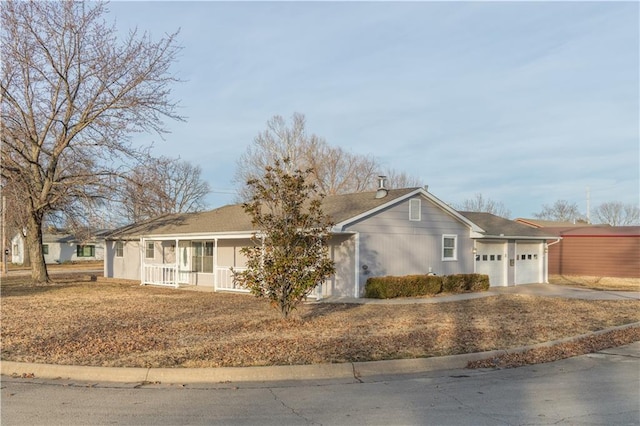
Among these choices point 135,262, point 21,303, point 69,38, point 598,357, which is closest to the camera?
point 598,357

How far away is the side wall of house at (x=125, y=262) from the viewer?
28.9 meters

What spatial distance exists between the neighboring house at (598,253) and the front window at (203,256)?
68.9 ft

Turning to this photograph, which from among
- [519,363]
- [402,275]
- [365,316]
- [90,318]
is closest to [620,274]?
[402,275]

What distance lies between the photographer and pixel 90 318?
1299 centimetres

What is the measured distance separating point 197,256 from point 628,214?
77593 millimetres

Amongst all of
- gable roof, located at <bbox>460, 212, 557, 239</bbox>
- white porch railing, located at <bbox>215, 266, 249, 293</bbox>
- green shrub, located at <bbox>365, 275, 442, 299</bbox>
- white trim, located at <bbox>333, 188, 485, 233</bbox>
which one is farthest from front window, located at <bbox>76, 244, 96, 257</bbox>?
green shrub, located at <bbox>365, 275, 442, 299</bbox>

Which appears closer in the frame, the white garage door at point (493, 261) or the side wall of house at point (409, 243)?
the side wall of house at point (409, 243)

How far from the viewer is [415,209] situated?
21.2 m

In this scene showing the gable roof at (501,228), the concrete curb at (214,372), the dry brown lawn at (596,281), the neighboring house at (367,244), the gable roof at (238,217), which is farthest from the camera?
the dry brown lawn at (596,281)

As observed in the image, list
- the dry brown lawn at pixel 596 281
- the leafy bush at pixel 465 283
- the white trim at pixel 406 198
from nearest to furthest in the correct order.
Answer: the white trim at pixel 406 198
the leafy bush at pixel 465 283
the dry brown lawn at pixel 596 281

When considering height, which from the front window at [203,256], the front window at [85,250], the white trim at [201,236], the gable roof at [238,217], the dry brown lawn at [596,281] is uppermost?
the gable roof at [238,217]

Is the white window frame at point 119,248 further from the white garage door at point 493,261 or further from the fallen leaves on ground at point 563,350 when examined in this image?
the fallen leaves on ground at point 563,350

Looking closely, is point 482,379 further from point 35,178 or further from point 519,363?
point 35,178

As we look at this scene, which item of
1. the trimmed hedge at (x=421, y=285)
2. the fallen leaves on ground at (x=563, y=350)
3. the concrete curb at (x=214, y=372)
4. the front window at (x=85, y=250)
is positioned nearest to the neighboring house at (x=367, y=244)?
the trimmed hedge at (x=421, y=285)
